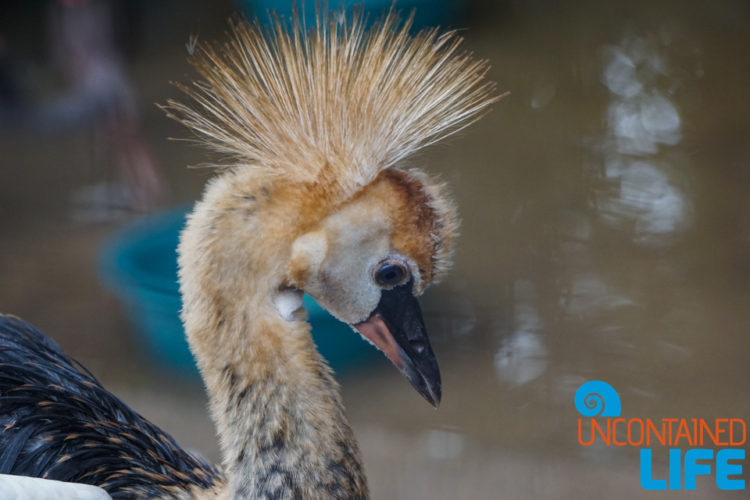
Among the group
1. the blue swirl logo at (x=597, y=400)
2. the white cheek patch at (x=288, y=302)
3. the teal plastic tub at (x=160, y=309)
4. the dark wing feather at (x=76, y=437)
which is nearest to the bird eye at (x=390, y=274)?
the white cheek patch at (x=288, y=302)

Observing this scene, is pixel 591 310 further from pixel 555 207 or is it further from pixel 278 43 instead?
pixel 278 43

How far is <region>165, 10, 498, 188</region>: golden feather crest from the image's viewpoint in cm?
153

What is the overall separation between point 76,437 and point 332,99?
744mm

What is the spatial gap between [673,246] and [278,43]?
2453 mm

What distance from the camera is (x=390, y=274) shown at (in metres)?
1.57

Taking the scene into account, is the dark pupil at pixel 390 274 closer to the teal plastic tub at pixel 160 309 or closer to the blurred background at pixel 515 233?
the blurred background at pixel 515 233

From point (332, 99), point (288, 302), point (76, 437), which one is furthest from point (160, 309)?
point (332, 99)

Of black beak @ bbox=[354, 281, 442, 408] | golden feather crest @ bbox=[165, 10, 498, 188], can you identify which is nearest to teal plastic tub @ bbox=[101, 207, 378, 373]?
black beak @ bbox=[354, 281, 442, 408]

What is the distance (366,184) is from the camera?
154 centimetres

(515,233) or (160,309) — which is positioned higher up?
(515,233)

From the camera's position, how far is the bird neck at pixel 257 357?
1.51 m

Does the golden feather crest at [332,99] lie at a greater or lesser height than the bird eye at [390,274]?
greater

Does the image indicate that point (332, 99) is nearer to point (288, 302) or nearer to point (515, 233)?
point (288, 302)

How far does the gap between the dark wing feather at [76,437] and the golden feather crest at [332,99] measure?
1.85ft
